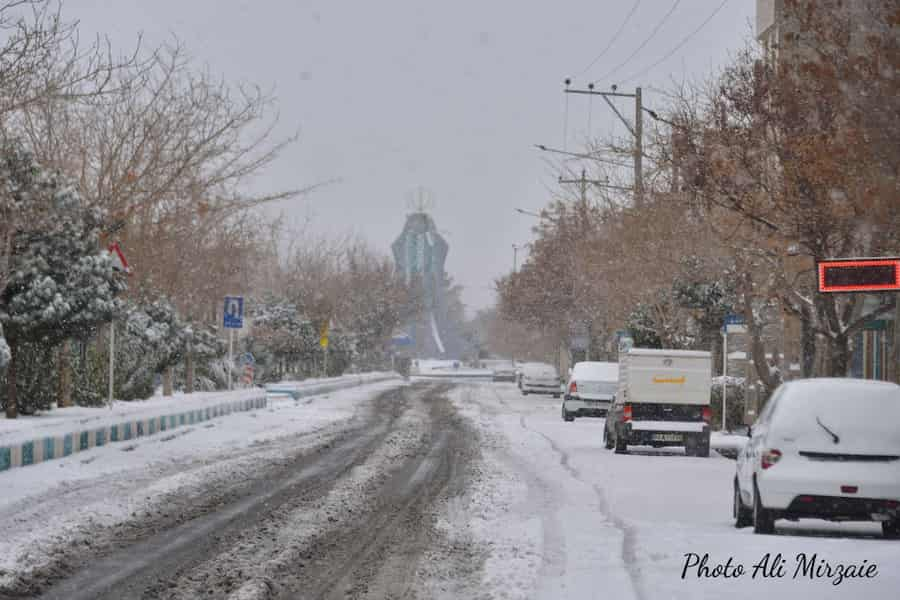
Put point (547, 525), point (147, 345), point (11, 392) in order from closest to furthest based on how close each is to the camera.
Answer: point (547, 525), point (11, 392), point (147, 345)

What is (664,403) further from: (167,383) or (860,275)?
(167,383)

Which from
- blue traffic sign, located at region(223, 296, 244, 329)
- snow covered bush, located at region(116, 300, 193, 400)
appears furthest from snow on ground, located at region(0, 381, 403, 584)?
blue traffic sign, located at region(223, 296, 244, 329)

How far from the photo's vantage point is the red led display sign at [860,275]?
17016 mm

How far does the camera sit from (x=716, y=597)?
9.84m

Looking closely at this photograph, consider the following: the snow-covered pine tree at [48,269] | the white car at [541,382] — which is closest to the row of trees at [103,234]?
the snow-covered pine tree at [48,269]

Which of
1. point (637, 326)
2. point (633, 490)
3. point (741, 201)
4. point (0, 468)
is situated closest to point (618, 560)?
point (633, 490)

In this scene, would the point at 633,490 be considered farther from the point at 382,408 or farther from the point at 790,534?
the point at 382,408

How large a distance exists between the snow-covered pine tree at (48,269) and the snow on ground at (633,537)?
30.9 ft

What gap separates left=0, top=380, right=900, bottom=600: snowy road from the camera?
411 inches

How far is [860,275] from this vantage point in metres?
17.4

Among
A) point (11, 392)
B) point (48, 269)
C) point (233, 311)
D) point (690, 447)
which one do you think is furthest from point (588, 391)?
point (11, 392)

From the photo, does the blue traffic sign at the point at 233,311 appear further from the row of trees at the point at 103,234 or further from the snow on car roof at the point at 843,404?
the snow on car roof at the point at 843,404

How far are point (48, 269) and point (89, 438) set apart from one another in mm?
5376

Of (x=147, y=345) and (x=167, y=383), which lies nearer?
(x=147, y=345)
